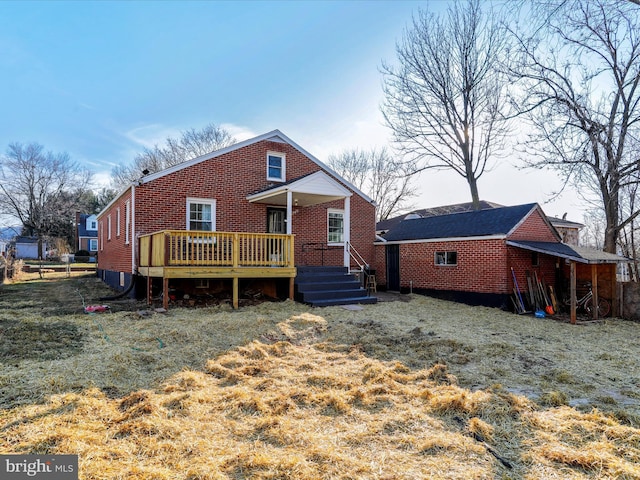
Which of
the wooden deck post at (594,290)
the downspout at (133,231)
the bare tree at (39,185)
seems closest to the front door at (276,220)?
the downspout at (133,231)

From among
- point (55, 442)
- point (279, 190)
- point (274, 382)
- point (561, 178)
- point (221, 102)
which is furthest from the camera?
point (221, 102)

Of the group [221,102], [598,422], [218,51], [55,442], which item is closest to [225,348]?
[55,442]

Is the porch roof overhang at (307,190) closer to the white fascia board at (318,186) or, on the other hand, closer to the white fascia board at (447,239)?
the white fascia board at (318,186)

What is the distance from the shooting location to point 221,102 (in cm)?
1872

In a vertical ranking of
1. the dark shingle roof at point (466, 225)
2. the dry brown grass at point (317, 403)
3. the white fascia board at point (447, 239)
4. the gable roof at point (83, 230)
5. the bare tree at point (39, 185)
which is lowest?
the dry brown grass at point (317, 403)

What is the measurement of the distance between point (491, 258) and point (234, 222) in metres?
8.46

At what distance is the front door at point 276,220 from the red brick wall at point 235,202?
0.74 feet

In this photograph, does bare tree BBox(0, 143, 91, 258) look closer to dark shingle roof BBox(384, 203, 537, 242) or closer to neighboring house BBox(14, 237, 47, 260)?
neighboring house BBox(14, 237, 47, 260)

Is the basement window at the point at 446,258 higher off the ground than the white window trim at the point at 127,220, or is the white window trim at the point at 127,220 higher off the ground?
the white window trim at the point at 127,220

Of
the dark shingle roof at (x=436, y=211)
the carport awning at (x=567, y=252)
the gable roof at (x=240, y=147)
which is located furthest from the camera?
the dark shingle roof at (x=436, y=211)

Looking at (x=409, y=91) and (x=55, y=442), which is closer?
(x=55, y=442)

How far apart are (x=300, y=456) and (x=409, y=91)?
2053 centimetres

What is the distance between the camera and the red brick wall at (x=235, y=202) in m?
11.3

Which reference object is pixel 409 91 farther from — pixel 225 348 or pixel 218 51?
pixel 225 348
